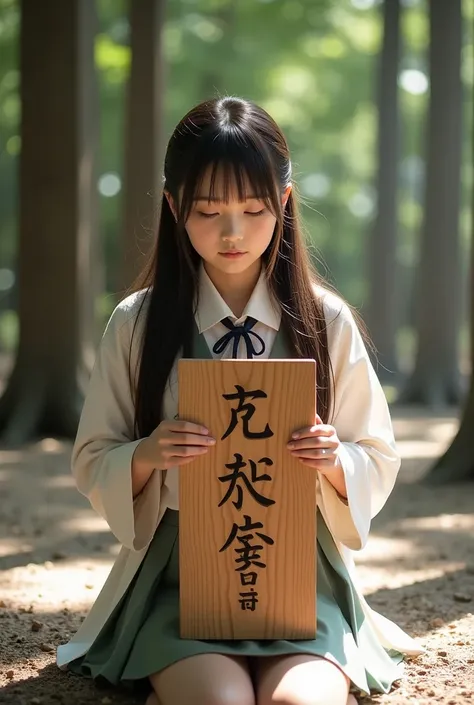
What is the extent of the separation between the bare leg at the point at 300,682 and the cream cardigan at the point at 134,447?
14.1 inches

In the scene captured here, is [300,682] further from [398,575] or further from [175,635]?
[398,575]

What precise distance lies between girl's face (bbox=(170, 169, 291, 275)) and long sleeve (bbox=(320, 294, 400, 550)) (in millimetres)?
312

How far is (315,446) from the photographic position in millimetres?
2537

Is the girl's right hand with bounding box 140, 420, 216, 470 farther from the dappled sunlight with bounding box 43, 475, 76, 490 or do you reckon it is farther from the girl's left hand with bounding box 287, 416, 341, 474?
the dappled sunlight with bounding box 43, 475, 76, 490

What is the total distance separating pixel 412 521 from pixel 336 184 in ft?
81.4

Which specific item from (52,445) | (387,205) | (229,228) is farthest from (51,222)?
(387,205)

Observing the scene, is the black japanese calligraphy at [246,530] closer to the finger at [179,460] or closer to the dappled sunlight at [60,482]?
the finger at [179,460]

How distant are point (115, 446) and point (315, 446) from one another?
1.98ft

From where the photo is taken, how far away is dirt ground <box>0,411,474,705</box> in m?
3.09

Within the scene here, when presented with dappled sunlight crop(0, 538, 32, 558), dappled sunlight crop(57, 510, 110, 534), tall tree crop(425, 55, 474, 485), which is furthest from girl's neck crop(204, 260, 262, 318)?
tall tree crop(425, 55, 474, 485)

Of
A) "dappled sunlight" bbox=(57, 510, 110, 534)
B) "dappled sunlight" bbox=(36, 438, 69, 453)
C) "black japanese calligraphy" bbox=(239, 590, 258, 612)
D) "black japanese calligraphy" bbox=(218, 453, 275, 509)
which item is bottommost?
"dappled sunlight" bbox=(57, 510, 110, 534)

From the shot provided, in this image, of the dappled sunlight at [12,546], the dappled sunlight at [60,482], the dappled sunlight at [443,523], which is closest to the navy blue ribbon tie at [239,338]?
the dappled sunlight at [12,546]

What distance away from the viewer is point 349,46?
2069 centimetres

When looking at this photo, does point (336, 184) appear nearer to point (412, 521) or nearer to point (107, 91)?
point (107, 91)
